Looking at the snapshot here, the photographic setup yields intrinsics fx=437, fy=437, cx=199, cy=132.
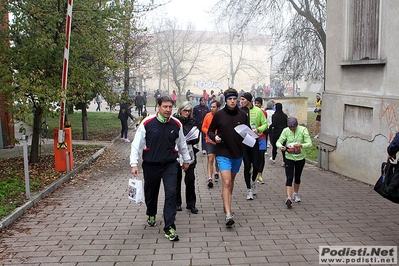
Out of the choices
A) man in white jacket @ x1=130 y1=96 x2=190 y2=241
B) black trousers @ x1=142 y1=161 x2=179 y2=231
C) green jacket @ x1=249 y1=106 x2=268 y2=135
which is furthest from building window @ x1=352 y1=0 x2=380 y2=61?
black trousers @ x1=142 y1=161 x2=179 y2=231

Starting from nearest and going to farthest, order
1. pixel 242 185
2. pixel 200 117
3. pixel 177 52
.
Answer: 1. pixel 242 185
2. pixel 200 117
3. pixel 177 52

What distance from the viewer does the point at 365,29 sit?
9508 mm

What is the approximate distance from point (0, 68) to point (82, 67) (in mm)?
2230

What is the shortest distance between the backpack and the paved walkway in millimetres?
742

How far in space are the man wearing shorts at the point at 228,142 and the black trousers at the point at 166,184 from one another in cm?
76

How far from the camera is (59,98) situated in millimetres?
9219

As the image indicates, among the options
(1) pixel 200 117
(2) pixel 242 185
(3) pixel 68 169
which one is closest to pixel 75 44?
(3) pixel 68 169

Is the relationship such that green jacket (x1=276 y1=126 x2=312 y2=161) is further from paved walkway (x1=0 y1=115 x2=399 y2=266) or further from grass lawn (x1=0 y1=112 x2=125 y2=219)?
grass lawn (x1=0 y1=112 x2=125 y2=219)

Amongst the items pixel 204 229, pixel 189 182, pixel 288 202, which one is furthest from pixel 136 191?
pixel 288 202

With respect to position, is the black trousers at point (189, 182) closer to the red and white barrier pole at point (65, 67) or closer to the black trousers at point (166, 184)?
the black trousers at point (166, 184)

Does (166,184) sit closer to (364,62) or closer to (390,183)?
(390,183)

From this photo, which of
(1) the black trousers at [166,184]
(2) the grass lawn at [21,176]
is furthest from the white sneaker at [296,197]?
(2) the grass lawn at [21,176]

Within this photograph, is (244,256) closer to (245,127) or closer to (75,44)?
(245,127)

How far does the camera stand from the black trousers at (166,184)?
218 inches
